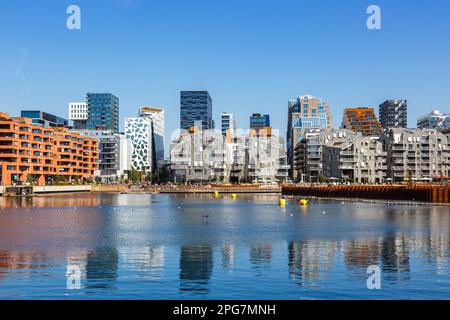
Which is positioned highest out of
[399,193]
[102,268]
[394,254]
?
[399,193]

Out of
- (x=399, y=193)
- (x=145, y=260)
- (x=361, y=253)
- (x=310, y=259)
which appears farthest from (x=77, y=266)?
(x=399, y=193)

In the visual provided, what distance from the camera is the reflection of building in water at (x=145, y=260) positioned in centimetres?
4288

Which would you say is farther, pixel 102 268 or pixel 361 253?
pixel 361 253

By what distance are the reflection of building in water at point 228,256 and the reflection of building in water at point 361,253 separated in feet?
30.6

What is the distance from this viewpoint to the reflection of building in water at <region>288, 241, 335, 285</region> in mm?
41994

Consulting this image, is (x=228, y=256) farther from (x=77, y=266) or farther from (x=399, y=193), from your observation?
(x=399, y=193)

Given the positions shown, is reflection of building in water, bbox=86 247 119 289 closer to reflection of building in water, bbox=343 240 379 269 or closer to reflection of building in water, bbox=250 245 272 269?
reflection of building in water, bbox=250 245 272 269

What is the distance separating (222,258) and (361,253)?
1260 centimetres

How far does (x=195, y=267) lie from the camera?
150ft

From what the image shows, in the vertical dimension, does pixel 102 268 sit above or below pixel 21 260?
below

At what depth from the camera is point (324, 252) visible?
53625 mm

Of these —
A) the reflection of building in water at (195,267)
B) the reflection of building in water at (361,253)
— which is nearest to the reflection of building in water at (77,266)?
the reflection of building in water at (195,267)
